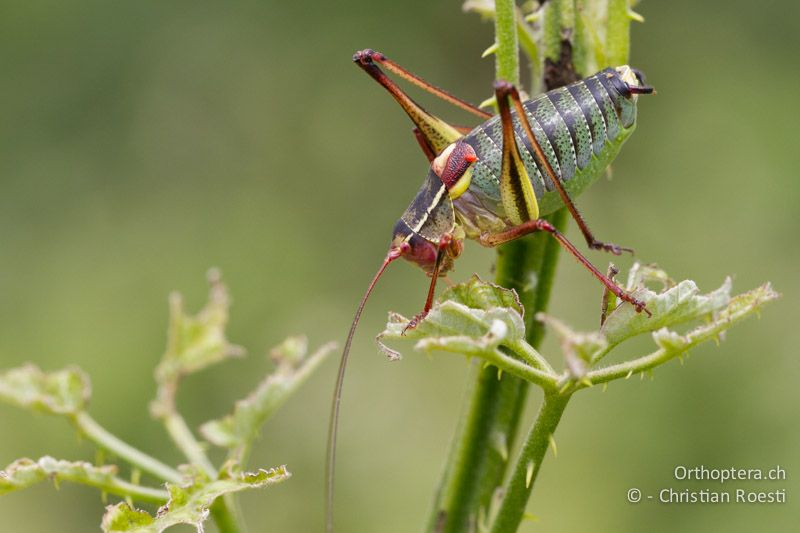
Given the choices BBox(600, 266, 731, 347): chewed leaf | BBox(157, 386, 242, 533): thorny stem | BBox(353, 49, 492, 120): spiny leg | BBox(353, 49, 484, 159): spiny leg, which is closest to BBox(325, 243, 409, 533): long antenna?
BBox(157, 386, 242, 533): thorny stem

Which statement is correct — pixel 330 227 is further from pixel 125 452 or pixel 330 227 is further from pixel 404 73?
pixel 125 452

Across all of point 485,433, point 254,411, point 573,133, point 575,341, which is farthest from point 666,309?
point 254,411

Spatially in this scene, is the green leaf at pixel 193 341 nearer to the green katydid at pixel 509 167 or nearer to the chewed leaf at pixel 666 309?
the green katydid at pixel 509 167

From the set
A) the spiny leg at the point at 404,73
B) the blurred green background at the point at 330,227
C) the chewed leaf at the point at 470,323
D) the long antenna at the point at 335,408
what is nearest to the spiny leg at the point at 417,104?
the spiny leg at the point at 404,73

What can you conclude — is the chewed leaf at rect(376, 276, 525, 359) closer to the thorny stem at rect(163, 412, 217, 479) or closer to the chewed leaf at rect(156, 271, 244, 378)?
the thorny stem at rect(163, 412, 217, 479)

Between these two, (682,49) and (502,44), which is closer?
(502,44)

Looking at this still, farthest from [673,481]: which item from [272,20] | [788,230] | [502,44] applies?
[272,20]

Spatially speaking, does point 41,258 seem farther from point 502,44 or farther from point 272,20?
point 502,44


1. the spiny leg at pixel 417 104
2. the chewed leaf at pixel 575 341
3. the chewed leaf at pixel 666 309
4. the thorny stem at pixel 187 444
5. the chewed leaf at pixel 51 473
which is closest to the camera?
the chewed leaf at pixel 575 341
